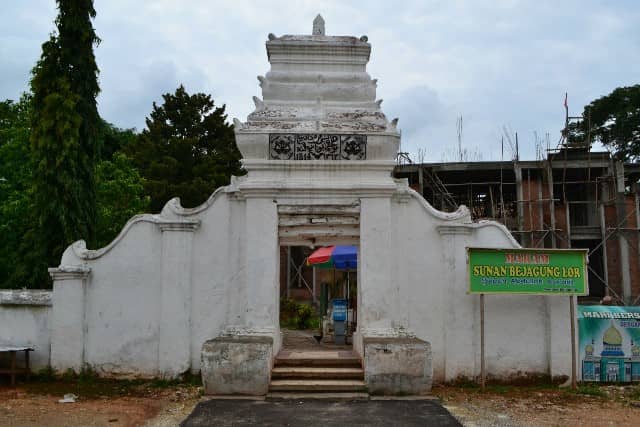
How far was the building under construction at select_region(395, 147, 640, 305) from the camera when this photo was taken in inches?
950

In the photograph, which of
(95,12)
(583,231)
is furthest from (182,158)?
(583,231)

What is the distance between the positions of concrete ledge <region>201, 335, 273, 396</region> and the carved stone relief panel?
3.06 m

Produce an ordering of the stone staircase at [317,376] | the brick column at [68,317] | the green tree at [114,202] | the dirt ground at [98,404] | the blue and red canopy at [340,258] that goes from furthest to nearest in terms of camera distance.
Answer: the green tree at [114,202] < the blue and red canopy at [340,258] < the brick column at [68,317] < the stone staircase at [317,376] < the dirt ground at [98,404]

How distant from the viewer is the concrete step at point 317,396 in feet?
26.9

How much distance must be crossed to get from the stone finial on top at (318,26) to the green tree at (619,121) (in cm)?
2849

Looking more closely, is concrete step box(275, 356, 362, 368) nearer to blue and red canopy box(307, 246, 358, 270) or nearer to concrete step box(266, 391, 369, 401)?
concrete step box(266, 391, 369, 401)

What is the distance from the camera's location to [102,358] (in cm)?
942

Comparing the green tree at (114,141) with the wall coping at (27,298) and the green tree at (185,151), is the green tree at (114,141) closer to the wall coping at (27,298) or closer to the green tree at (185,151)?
the green tree at (185,151)

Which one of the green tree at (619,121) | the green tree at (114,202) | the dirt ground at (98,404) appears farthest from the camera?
the green tree at (619,121)

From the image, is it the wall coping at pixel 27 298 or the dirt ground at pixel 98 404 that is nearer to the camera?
the dirt ground at pixel 98 404

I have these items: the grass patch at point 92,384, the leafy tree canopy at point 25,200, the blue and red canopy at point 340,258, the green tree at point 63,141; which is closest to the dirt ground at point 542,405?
the grass patch at point 92,384

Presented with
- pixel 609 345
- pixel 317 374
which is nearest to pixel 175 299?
pixel 317 374

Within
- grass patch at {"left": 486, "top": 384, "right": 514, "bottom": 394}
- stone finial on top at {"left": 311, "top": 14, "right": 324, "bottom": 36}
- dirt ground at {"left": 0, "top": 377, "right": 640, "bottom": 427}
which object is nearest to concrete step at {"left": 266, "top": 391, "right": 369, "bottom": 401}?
dirt ground at {"left": 0, "top": 377, "right": 640, "bottom": 427}

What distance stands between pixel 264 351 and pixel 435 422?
2.47 meters
